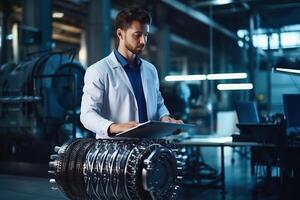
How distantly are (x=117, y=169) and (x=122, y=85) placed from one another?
38 centimetres

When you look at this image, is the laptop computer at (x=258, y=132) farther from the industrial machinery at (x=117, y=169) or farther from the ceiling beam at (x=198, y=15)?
the ceiling beam at (x=198, y=15)

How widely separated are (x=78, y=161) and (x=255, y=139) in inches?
109

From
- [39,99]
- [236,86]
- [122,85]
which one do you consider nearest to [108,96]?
[122,85]

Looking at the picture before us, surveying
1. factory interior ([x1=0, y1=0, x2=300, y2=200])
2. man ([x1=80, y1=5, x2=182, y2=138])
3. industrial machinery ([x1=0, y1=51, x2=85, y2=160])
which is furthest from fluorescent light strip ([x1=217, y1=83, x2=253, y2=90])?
man ([x1=80, y1=5, x2=182, y2=138])

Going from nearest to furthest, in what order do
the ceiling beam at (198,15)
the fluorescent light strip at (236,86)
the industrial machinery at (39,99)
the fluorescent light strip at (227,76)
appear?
the industrial machinery at (39,99)
the fluorescent light strip at (236,86)
the fluorescent light strip at (227,76)
the ceiling beam at (198,15)

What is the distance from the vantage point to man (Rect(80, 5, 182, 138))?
5.67 feet

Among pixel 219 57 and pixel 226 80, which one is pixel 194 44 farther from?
pixel 226 80

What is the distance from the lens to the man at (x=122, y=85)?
68.1 inches

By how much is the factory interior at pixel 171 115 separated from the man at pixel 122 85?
48 millimetres

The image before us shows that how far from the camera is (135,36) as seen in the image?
1.74 metres

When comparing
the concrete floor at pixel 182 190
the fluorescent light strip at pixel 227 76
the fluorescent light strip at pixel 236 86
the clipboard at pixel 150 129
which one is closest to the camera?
the clipboard at pixel 150 129

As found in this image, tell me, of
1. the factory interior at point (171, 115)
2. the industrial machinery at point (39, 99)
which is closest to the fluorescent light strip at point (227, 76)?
the factory interior at point (171, 115)

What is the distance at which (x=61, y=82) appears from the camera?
6.25m

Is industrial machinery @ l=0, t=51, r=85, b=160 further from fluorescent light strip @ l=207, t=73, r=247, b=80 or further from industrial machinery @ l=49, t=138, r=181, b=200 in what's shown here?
industrial machinery @ l=49, t=138, r=181, b=200
